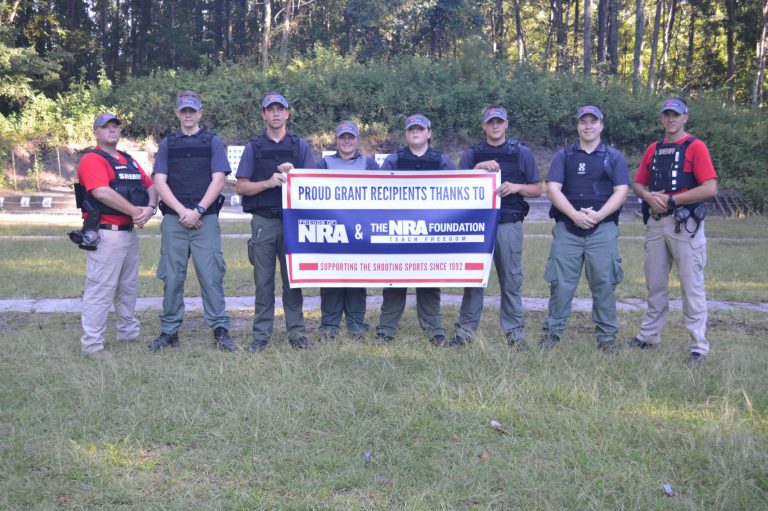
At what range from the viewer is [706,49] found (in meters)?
46.3

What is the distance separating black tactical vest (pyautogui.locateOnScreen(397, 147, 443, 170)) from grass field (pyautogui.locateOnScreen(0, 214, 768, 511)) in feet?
5.37

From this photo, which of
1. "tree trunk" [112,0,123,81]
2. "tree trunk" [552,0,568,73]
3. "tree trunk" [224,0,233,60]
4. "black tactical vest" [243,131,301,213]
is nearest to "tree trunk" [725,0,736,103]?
"tree trunk" [552,0,568,73]

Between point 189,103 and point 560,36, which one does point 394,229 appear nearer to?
point 189,103

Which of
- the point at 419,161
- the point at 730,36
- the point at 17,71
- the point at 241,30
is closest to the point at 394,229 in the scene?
the point at 419,161

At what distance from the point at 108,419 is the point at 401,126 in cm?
2409

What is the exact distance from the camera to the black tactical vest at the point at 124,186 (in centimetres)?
627

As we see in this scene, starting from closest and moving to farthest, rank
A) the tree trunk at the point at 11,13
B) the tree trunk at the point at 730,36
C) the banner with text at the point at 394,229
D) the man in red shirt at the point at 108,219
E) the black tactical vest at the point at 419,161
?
the man in red shirt at the point at 108,219 → the banner with text at the point at 394,229 → the black tactical vest at the point at 419,161 → the tree trunk at the point at 11,13 → the tree trunk at the point at 730,36

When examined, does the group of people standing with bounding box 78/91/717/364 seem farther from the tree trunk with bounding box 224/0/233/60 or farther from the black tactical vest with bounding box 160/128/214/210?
the tree trunk with bounding box 224/0/233/60

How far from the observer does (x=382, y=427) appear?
4.42 m

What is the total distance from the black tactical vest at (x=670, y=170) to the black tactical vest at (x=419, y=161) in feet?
6.42

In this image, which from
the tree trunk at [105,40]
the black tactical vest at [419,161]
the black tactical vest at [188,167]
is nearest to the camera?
the black tactical vest at [188,167]

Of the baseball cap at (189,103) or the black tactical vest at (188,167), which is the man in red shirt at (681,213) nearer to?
the black tactical vest at (188,167)

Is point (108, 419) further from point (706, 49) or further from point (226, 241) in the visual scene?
point (706, 49)

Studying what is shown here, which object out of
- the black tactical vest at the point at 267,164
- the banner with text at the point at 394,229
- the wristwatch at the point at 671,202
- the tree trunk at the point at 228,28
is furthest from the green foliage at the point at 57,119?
the wristwatch at the point at 671,202
